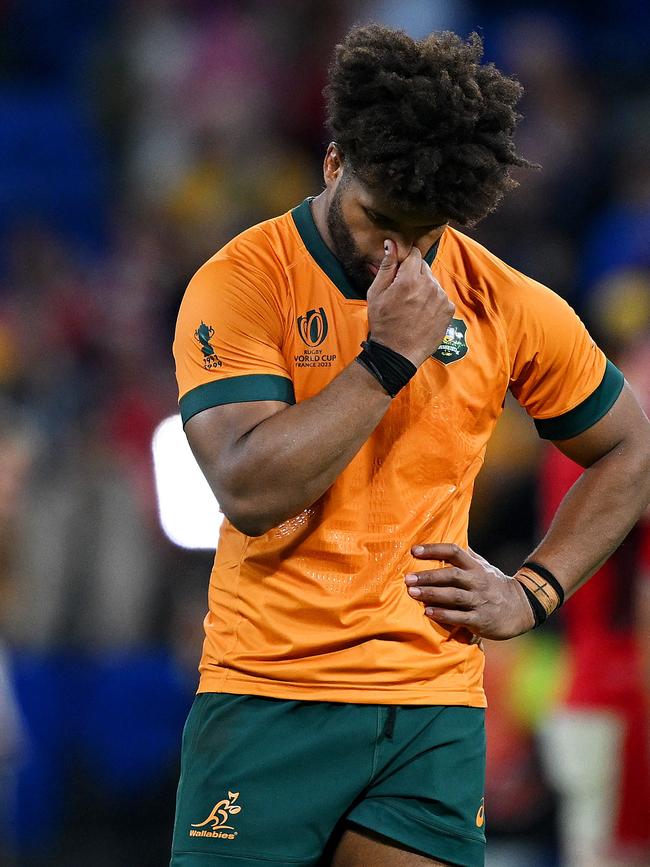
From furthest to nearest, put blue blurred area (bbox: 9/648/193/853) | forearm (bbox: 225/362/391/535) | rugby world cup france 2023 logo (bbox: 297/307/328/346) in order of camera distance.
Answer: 1. blue blurred area (bbox: 9/648/193/853)
2. rugby world cup france 2023 logo (bbox: 297/307/328/346)
3. forearm (bbox: 225/362/391/535)

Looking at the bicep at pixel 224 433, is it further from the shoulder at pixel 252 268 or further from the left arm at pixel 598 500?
the left arm at pixel 598 500

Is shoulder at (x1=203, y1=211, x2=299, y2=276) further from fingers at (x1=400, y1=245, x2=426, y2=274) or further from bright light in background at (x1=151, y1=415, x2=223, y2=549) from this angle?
bright light in background at (x1=151, y1=415, x2=223, y2=549)

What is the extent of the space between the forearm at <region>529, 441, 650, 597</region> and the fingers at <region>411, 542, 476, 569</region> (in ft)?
1.09

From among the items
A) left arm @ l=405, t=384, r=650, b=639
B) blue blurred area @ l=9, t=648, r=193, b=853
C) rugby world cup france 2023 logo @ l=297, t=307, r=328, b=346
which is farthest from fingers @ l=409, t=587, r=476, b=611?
blue blurred area @ l=9, t=648, r=193, b=853

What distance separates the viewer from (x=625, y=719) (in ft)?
Result: 17.6

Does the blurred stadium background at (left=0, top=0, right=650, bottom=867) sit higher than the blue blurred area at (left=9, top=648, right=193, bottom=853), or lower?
higher

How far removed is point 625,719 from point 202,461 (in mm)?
3065

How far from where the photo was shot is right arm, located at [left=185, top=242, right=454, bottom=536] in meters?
2.67

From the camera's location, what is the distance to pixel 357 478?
285cm

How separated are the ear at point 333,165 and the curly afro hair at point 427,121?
83 mm

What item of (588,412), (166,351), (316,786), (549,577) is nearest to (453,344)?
(588,412)

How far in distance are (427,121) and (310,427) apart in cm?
60

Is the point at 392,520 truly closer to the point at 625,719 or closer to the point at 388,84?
the point at 388,84

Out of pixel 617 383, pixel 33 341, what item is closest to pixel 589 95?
pixel 33 341
